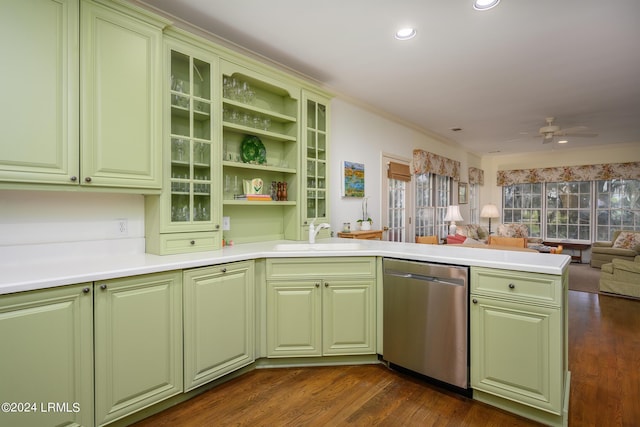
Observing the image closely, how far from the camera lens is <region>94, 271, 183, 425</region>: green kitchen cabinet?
5.54ft

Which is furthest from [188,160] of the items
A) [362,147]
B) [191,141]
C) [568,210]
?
[568,210]

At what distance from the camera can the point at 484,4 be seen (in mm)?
2246

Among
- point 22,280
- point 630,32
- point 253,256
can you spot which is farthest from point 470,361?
point 630,32

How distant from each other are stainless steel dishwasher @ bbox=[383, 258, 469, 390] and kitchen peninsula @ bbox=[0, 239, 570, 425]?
67mm

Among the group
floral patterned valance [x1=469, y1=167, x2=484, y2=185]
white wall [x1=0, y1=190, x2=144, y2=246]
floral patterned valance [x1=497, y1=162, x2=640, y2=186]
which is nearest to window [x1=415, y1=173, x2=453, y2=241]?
floral patterned valance [x1=469, y1=167, x2=484, y2=185]

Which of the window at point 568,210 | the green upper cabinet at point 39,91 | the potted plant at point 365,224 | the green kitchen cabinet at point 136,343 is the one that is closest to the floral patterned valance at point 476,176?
the window at point 568,210

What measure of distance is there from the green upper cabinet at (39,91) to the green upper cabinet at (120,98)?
0.06 metres

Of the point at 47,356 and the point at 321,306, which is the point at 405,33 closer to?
the point at 321,306

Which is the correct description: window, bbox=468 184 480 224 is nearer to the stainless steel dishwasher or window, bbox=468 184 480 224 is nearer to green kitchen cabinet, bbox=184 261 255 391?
the stainless steel dishwasher

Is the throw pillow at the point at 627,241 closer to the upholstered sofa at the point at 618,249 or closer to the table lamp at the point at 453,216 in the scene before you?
the upholstered sofa at the point at 618,249

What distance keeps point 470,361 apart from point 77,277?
2.22 metres

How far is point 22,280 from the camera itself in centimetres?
147

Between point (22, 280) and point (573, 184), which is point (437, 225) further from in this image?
point (22, 280)

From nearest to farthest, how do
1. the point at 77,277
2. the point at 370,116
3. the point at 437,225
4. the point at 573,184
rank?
the point at 77,277 → the point at 370,116 → the point at 437,225 → the point at 573,184
